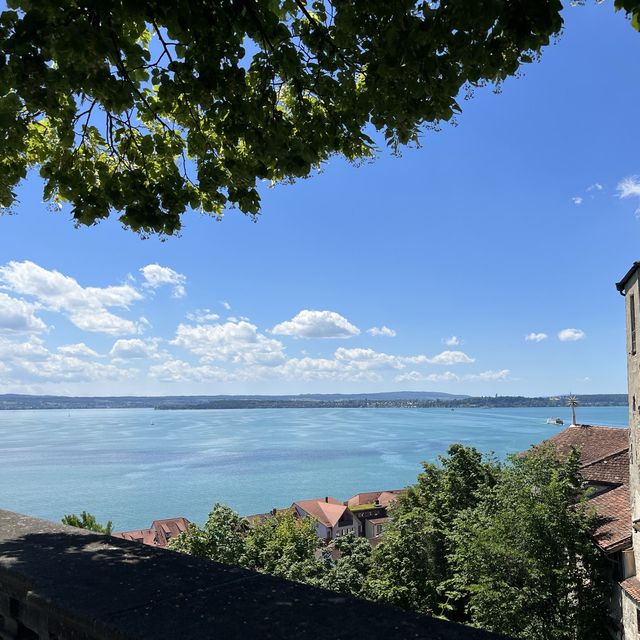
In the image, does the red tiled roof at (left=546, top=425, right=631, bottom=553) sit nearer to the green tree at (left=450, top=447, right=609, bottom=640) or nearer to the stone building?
the green tree at (left=450, top=447, right=609, bottom=640)

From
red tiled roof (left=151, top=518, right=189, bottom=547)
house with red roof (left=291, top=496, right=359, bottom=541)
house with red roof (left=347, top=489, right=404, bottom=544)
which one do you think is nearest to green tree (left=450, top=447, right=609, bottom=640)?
red tiled roof (left=151, top=518, right=189, bottom=547)

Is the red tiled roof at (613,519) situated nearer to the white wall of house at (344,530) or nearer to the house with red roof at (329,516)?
the house with red roof at (329,516)

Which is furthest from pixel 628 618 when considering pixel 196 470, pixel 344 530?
pixel 196 470

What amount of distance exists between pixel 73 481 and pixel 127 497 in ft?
52.0

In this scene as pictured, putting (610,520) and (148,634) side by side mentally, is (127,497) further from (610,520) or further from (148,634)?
(148,634)

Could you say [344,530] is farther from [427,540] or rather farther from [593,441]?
[427,540]

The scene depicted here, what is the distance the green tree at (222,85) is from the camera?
311cm

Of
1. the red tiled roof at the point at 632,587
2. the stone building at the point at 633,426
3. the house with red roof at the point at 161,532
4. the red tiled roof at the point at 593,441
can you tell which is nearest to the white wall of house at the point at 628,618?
the stone building at the point at 633,426

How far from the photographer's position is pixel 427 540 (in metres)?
A: 23.1

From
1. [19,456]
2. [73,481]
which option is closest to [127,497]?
[73,481]

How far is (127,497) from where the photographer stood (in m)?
81.1

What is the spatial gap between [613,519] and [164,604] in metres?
19.8

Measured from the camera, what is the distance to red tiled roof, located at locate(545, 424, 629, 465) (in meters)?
26.5

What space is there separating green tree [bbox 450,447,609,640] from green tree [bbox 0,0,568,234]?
15487mm
